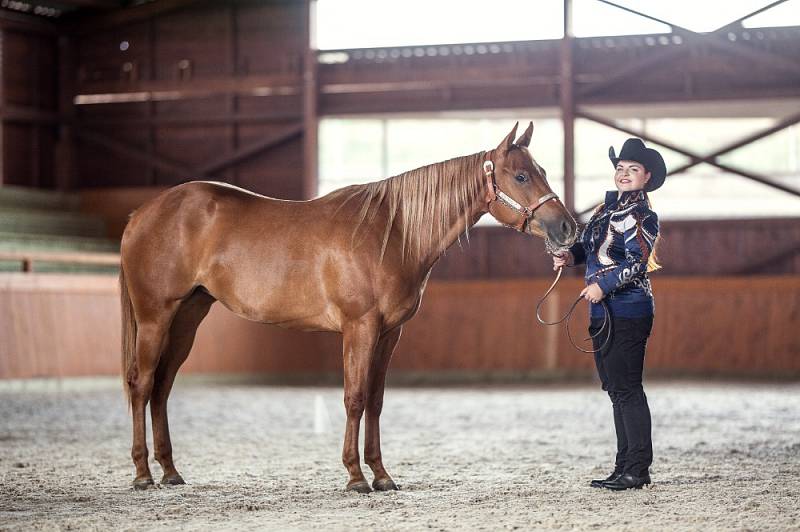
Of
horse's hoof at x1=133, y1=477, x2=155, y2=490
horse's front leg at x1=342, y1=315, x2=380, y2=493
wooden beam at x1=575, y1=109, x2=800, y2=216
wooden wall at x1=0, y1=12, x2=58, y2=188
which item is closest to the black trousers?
horse's front leg at x1=342, y1=315, x2=380, y2=493

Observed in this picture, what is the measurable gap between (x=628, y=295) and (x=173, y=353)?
82.4 inches

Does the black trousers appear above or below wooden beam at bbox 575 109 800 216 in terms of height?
below

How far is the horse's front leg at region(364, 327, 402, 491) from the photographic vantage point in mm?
4312

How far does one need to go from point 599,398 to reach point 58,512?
6292 millimetres

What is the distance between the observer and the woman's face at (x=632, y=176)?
13.8 ft

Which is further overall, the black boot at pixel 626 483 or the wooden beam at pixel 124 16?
the wooden beam at pixel 124 16

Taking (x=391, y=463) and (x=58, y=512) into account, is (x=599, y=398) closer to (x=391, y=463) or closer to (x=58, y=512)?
(x=391, y=463)

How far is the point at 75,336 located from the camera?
10203mm

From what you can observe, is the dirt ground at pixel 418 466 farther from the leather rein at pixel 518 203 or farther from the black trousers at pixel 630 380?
the leather rein at pixel 518 203

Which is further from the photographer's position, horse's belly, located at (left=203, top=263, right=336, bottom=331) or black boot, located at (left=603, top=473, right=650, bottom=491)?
horse's belly, located at (left=203, top=263, right=336, bottom=331)

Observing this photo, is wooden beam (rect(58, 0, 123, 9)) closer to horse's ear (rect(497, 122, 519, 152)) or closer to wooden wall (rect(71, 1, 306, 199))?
wooden wall (rect(71, 1, 306, 199))

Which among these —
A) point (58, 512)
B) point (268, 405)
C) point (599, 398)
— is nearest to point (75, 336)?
point (268, 405)

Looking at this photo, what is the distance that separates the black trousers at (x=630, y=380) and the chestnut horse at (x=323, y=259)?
18.2 inches

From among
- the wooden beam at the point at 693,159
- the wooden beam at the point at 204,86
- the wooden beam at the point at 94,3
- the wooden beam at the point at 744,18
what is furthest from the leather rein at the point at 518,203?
the wooden beam at the point at 94,3
